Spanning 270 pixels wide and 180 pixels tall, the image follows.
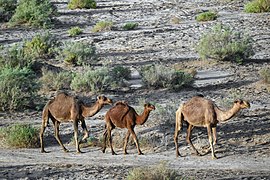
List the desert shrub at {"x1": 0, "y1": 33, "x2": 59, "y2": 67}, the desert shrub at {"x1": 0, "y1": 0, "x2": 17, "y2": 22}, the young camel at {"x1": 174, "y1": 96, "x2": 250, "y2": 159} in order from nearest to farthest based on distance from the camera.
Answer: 1. the young camel at {"x1": 174, "y1": 96, "x2": 250, "y2": 159}
2. the desert shrub at {"x1": 0, "y1": 33, "x2": 59, "y2": 67}
3. the desert shrub at {"x1": 0, "y1": 0, "x2": 17, "y2": 22}

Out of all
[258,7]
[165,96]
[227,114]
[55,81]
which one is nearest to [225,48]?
[165,96]

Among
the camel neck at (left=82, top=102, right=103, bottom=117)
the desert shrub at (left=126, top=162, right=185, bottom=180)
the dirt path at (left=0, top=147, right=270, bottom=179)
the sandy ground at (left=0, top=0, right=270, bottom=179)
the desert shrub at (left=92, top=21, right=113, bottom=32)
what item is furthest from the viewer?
the desert shrub at (left=92, top=21, right=113, bottom=32)

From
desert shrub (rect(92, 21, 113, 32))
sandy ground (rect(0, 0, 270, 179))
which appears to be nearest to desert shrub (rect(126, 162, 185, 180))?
sandy ground (rect(0, 0, 270, 179))

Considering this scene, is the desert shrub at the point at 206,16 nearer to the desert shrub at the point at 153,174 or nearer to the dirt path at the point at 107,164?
the dirt path at the point at 107,164

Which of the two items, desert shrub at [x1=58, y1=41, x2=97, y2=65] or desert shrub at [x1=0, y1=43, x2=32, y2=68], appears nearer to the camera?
desert shrub at [x1=0, y1=43, x2=32, y2=68]

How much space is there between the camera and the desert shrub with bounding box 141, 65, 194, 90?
23.6 metres

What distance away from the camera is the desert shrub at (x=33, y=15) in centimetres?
3881

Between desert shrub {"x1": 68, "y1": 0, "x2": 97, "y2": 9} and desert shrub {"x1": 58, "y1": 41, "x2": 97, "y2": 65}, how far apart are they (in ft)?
52.3

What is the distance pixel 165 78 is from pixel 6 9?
66.9 feet

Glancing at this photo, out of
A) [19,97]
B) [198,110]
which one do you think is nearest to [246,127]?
[198,110]

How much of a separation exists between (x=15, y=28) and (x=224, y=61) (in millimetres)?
13107

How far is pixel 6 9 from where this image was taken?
4241cm

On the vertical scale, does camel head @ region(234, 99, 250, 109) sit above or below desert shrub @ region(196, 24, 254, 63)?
above

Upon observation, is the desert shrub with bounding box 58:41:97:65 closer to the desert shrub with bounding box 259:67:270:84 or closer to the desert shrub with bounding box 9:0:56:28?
the desert shrub with bounding box 259:67:270:84
